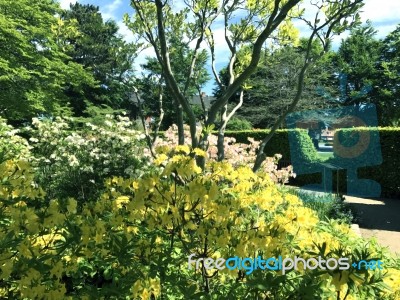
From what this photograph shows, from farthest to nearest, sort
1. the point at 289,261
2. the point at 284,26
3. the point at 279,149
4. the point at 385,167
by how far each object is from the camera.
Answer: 1. the point at 279,149
2. the point at 385,167
3. the point at 284,26
4. the point at 289,261

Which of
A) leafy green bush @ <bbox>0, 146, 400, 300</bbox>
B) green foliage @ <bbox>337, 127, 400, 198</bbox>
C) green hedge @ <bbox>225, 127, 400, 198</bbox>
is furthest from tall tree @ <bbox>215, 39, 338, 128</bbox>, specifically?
leafy green bush @ <bbox>0, 146, 400, 300</bbox>

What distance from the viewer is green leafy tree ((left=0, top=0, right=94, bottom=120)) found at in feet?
33.8

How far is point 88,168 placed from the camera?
6.21 meters

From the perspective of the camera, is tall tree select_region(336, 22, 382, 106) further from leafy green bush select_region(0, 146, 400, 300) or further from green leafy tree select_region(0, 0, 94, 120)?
leafy green bush select_region(0, 146, 400, 300)

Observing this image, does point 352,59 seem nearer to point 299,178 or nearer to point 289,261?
point 299,178

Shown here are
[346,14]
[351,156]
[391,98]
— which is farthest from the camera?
[391,98]

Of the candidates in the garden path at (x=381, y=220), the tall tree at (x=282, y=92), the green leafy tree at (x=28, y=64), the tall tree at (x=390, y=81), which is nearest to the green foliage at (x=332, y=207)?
the garden path at (x=381, y=220)

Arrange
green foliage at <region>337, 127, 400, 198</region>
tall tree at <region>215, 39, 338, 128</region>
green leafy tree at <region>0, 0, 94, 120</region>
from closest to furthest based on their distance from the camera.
Answer: 1. green foliage at <region>337, 127, 400, 198</region>
2. green leafy tree at <region>0, 0, 94, 120</region>
3. tall tree at <region>215, 39, 338, 128</region>

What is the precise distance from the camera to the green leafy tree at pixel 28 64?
33.8ft

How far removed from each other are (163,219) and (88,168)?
5270mm

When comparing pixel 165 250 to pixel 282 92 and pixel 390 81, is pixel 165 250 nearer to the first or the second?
pixel 282 92

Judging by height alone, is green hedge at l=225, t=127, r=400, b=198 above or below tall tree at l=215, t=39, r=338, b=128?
below

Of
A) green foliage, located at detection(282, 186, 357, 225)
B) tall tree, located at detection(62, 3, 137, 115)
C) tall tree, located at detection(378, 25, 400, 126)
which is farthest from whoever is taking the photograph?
tall tree, located at detection(378, 25, 400, 126)

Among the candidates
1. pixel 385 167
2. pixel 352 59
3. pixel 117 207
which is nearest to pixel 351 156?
pixel 385 167
